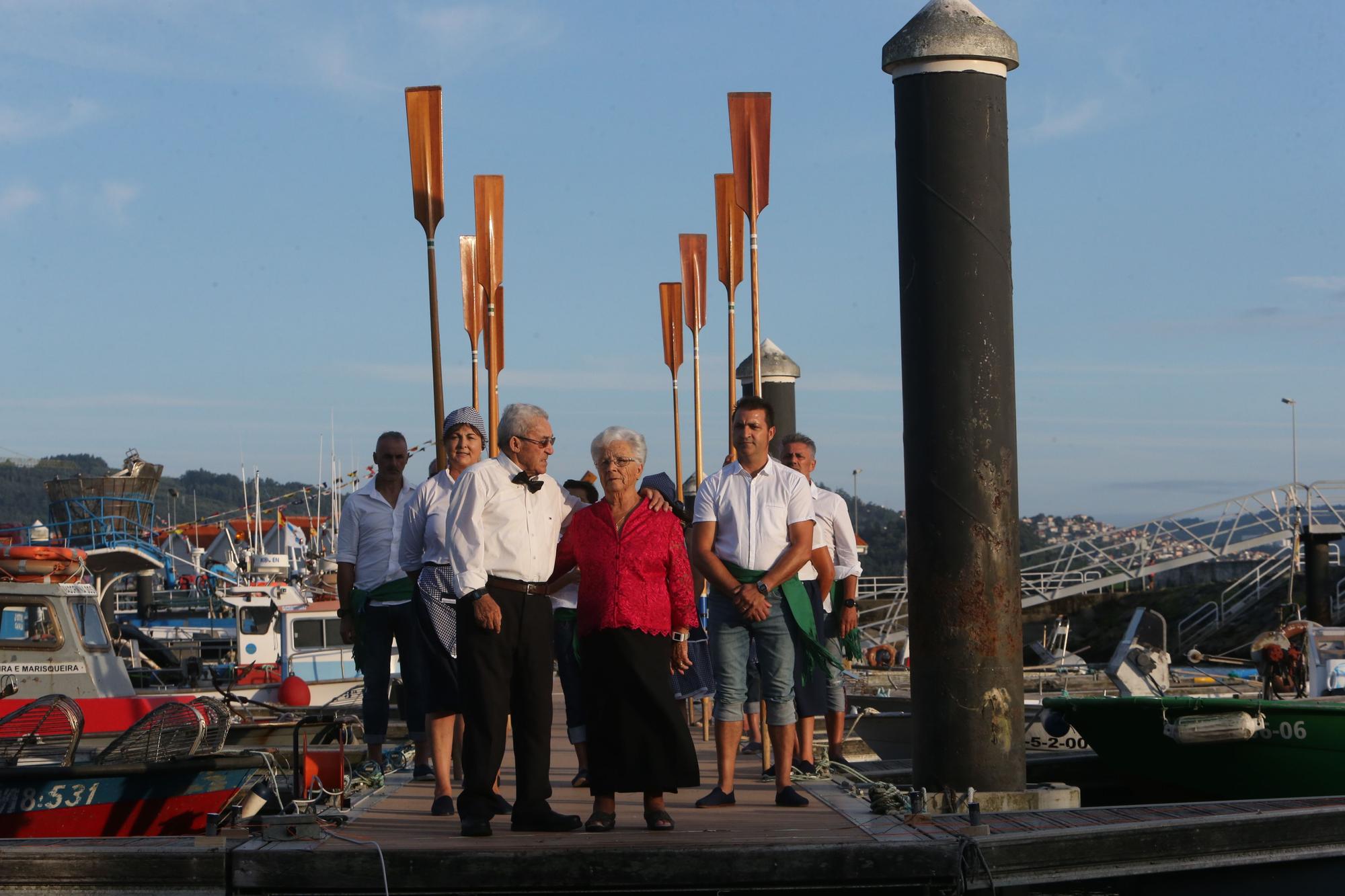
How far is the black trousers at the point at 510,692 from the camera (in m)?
6.21

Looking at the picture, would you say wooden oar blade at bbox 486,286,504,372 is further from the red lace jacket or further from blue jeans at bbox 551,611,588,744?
the red lace jacket

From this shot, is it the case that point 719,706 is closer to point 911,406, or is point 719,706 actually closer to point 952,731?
point 952,731

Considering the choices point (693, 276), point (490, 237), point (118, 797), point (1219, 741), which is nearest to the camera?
point (118, 797)

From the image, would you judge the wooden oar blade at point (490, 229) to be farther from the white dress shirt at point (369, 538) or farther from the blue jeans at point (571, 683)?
the blue jeans at point (571, 683)

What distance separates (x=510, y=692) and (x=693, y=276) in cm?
790

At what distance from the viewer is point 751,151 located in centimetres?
1041

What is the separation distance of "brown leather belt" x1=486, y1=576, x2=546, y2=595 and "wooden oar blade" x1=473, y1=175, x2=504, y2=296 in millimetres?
5877

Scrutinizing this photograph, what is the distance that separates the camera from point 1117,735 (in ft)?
31.4

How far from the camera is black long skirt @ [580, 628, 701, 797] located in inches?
238

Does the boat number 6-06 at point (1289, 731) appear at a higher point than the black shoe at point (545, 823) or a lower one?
lower

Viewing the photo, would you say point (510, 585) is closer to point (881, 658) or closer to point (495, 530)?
point (495, 530)

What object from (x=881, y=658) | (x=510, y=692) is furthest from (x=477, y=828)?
(x=881, y=658)

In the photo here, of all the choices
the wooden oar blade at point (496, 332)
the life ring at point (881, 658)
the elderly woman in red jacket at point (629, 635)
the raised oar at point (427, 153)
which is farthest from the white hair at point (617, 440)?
the life ring at point (881, 658)

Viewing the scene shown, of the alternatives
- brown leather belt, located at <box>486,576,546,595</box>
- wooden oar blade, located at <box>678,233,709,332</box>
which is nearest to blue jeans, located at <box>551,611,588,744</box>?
brown leather belt, located at <box>486,576,546,595</box>
